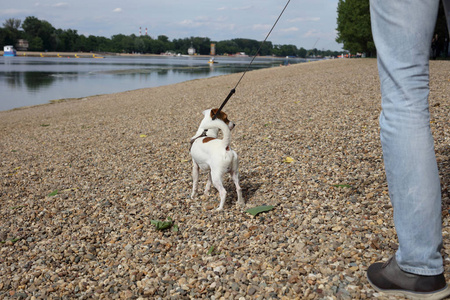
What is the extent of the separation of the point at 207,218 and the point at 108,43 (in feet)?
595

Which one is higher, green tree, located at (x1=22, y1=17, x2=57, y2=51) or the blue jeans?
green tree, located at (x1=22, y1=17, x2=57, y2=51)

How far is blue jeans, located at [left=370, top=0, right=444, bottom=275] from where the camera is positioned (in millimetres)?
1610

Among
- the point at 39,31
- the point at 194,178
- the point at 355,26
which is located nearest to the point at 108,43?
the point at 39,31

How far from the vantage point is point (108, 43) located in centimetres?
16925

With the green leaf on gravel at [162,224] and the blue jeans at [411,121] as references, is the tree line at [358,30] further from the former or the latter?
the blue jeans at [411,121]

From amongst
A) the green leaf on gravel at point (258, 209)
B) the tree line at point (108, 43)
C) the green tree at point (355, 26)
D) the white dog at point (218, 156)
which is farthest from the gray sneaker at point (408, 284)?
the tree line at point (108, 43)

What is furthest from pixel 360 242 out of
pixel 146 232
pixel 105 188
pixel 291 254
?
pixel 105 188

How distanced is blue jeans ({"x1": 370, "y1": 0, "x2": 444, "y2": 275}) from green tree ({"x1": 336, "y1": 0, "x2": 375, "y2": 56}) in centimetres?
3177

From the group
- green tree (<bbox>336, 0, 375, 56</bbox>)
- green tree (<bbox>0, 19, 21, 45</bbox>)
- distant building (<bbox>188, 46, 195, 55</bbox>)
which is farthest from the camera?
distant building (<bbox>188, 46, 195, 55</bbox>)

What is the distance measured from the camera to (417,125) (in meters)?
Result: 1.63

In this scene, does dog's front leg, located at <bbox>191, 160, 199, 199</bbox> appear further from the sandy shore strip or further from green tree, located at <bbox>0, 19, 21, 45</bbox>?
green tree, located at <bbox>0, 19, 21, 45</bbox>

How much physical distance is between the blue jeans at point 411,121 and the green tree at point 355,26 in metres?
31.8

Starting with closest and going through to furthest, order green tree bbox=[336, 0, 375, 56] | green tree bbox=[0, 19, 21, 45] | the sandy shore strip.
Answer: the sandy shore strip → green tree bbox=[336, 0, 375, 56] → green tree bbox=[0, 19, 21, 45]

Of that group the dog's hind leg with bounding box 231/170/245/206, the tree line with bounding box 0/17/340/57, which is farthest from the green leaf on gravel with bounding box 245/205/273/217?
the tree line with bounding box 0/17/340/57
